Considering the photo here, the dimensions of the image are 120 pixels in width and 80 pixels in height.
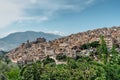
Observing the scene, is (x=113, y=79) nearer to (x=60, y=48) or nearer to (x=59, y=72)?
(x=59, y=72)

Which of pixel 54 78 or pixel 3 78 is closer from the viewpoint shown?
pixel 54 78

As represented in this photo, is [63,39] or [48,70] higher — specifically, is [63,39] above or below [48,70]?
above

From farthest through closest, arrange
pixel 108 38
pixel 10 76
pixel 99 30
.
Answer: pixel 99 30
pixel 108 38
pixel 10 76

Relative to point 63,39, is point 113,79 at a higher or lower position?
lower

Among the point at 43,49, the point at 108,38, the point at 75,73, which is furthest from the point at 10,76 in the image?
the point at 43,49

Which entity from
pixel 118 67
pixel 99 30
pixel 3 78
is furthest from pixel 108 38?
pixel 118 67

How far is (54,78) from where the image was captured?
51531mm

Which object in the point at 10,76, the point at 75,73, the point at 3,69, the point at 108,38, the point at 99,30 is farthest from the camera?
the point at 99,30

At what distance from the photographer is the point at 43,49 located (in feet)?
554

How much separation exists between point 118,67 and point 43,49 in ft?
382

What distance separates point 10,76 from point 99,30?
11727 centimetres

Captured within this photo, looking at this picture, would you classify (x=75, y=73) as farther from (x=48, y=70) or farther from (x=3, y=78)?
(x=3, y=78)

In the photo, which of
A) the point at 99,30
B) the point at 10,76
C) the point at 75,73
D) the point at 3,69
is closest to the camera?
the point at 75,73

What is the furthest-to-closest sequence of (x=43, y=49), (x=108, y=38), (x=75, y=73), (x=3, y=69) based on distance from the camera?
(x=43, y=49)
(x=108, y=38)
(x=3, y=69)
(x=75, y=73)
